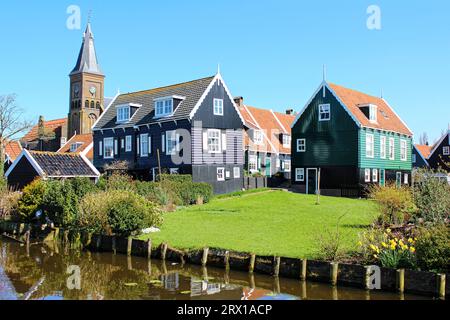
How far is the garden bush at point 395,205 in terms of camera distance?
19.1 metres

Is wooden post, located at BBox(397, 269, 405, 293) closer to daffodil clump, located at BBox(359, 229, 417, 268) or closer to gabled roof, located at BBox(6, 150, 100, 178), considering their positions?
daffodil clump, located at BBox(359, 229, 417, 268)

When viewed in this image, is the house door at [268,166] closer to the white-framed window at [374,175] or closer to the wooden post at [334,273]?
the white-framed window at [374,175]

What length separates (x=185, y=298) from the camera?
12781 mm

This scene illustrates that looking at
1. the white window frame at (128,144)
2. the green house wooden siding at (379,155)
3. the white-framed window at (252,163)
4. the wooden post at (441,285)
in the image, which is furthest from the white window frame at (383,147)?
the wooden post at (441,285)

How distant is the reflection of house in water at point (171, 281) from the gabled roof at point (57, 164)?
16857mm

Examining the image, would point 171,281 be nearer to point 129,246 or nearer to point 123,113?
point 129,246

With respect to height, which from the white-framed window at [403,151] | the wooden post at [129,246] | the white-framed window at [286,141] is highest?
the white-framed window at [286,141]

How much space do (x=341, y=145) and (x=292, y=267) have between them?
25.6 metres

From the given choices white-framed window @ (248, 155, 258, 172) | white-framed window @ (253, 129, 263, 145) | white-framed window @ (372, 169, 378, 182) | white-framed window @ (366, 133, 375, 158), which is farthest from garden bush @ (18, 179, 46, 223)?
white-framed window @ (372, 169, 378, 182)

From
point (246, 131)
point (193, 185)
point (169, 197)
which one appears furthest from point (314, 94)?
point (169, 197)

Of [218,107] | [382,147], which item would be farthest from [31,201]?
[382,147]

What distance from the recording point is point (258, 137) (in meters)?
48.4
